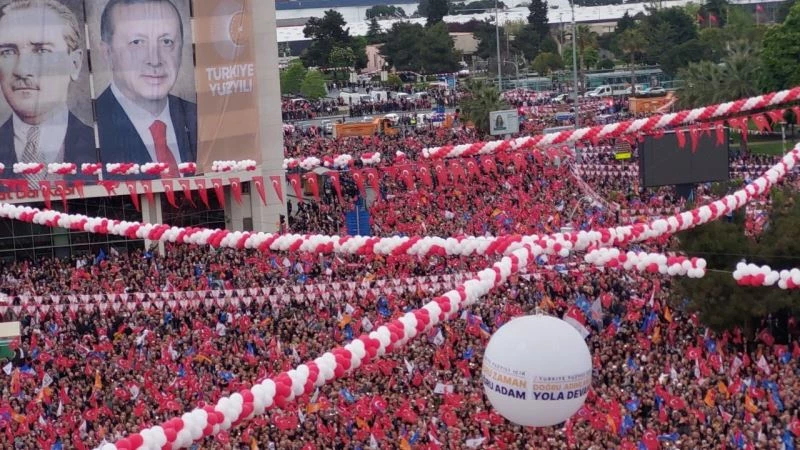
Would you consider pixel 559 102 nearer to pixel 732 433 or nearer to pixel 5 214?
pixel 5 214

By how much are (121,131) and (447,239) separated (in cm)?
2303

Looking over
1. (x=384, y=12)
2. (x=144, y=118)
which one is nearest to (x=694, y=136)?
A: (x=144, y=118)

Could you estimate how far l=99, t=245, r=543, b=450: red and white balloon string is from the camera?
15.4 meters

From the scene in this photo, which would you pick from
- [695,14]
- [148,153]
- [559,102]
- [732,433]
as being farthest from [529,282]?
[695,14]

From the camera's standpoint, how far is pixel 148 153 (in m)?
43.8

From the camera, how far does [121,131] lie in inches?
1716

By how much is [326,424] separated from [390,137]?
44.0 metres

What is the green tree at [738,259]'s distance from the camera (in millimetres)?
26234

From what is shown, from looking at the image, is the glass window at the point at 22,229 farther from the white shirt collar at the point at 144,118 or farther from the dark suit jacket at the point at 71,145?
the white shirt collar at the point at 144,118

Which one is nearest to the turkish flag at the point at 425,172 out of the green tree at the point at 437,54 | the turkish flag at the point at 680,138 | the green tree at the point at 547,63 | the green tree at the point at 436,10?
the turkish flag at the point at 680,138

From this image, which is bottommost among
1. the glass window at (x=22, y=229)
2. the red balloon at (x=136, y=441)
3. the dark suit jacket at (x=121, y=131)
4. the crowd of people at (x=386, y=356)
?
the crowd of people at (x=386, y=356)

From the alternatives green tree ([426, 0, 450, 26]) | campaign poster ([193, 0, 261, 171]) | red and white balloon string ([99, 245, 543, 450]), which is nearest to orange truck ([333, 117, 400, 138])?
campaign poster ([193, 0, 261, 171])

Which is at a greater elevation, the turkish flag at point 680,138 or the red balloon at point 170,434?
the turkish flag at point 680,138

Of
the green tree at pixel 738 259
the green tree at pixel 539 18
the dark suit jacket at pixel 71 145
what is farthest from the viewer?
the green tree at pixel 539 18
